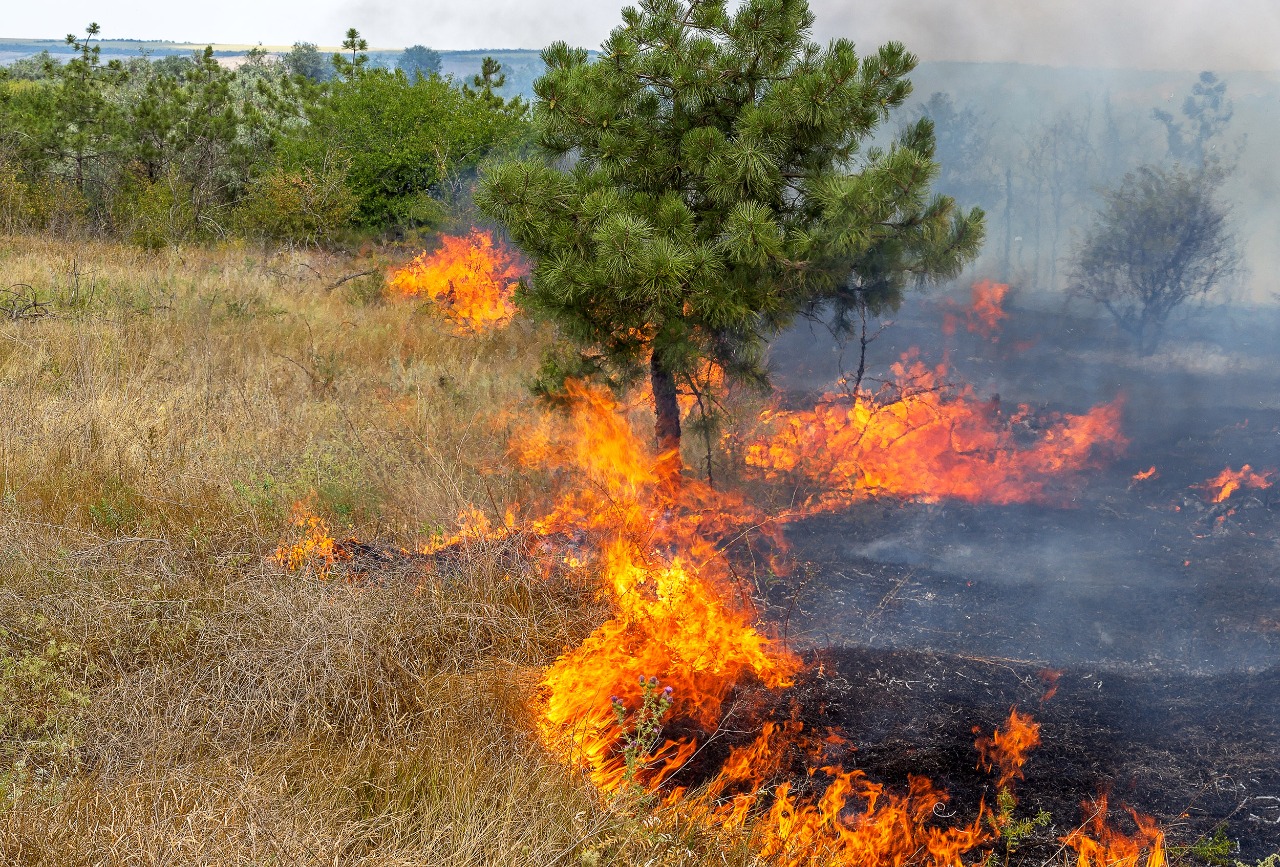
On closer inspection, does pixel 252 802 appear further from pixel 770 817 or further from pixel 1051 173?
pixel 1051 173

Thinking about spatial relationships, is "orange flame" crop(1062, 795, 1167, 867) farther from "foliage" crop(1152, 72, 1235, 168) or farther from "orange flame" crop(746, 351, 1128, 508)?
"foliage" crop(1152, 72, 1235, 168)

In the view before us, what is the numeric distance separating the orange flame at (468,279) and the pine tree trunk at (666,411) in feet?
16.8

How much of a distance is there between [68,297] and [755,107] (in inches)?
282

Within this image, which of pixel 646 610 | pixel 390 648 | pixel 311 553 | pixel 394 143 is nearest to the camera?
pixel 390 648

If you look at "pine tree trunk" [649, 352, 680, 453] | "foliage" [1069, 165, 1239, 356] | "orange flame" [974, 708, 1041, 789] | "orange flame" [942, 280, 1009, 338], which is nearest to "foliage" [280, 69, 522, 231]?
"orange flame" [942, 280, 1009, 338]

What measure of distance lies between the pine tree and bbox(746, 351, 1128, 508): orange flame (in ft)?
4.60

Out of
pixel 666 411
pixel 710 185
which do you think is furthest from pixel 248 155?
pixel 710 185

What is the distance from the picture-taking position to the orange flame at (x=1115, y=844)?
131 inches

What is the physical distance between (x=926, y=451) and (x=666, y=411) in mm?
2145

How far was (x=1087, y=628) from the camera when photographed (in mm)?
5172

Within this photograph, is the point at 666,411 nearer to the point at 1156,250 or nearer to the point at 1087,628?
the point at 1087,628

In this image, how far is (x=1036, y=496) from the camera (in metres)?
6.79

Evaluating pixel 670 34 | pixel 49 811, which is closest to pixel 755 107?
pixel 670 34

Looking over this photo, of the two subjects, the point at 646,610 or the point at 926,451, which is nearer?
the point at 646,610
